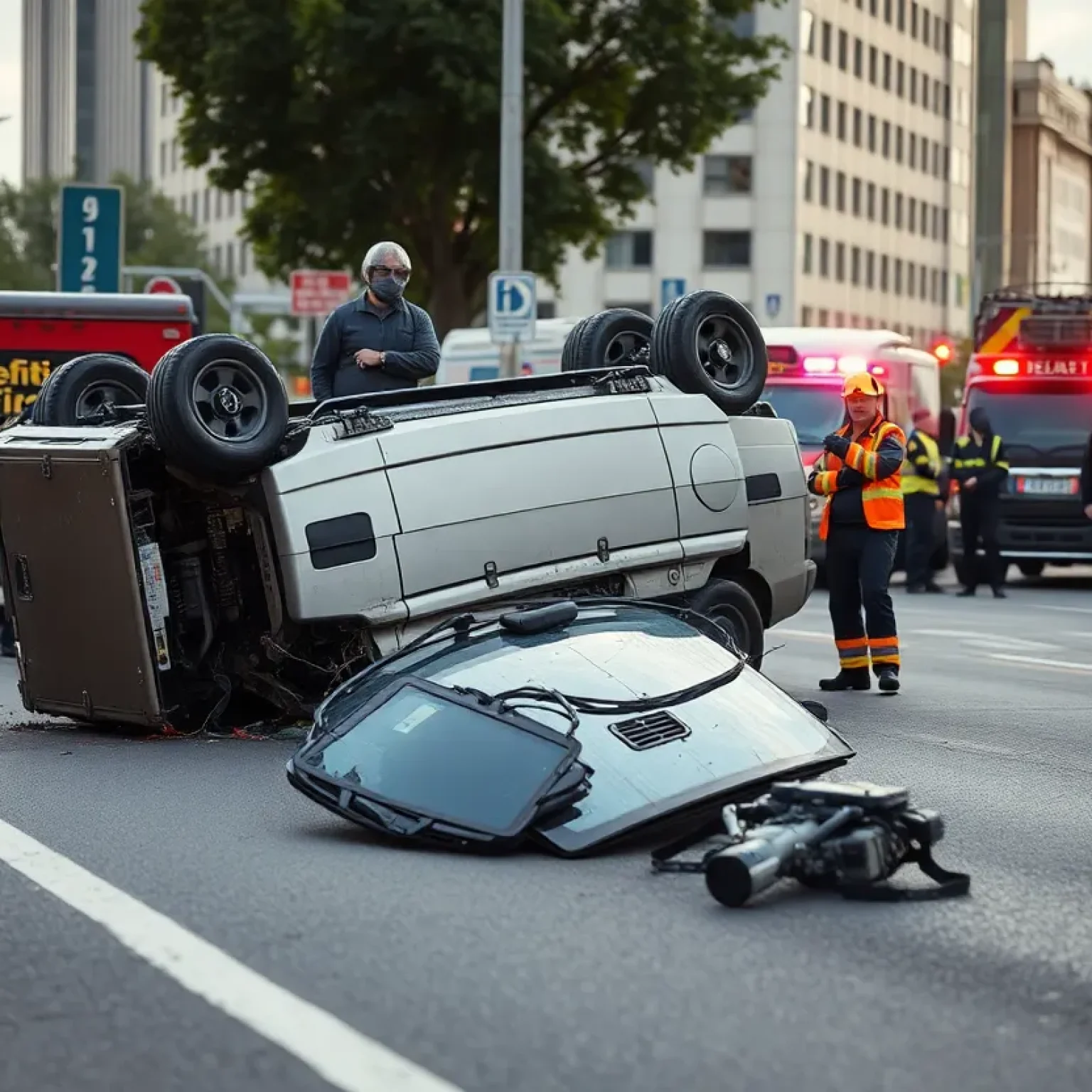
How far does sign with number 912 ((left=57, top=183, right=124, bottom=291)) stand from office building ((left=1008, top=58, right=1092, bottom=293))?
4264 inches

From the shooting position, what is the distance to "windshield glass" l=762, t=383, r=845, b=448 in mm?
24594

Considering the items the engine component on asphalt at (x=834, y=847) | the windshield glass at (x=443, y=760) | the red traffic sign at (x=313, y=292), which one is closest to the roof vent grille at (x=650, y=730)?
the windshield glass at (x=443, y=760)

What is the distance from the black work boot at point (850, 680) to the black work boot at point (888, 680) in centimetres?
11

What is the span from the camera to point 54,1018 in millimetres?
5391

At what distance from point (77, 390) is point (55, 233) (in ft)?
296

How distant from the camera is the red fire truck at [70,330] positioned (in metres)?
18.7

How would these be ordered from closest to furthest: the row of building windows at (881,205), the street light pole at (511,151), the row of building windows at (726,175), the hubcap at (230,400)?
the hubcap at (230,400) → the street light pole at (511,151) → the row of building windows at (726,175) → the row of building windows at (881,205)

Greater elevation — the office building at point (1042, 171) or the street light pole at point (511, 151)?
the office building at point (1042, 171)

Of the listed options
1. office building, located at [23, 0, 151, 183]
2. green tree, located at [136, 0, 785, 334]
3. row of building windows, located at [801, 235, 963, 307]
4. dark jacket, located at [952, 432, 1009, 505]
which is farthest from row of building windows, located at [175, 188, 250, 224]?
dark jacket, located at [952, 432, 1009, 505]

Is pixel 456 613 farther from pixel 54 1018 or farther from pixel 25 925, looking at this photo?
pixel 54 1018

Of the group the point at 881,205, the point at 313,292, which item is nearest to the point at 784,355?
the point at 313,292

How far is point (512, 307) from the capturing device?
83.7 feet

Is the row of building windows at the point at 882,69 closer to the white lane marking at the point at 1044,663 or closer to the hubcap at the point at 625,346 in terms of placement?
the white lane marking at the point at 1044,663

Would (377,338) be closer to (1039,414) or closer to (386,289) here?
(386,289)
